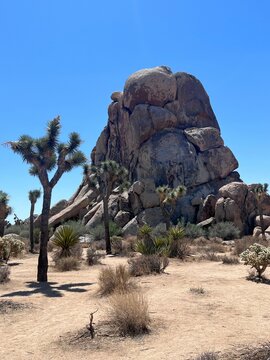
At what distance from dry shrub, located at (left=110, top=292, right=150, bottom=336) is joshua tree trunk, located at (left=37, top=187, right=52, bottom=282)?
762 centimetres

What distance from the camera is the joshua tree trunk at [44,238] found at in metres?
14.9

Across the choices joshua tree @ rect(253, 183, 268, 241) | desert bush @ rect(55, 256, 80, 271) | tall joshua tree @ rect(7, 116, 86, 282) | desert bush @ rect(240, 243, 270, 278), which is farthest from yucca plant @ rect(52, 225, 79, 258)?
joshua tree @ rect(253, 183, 268, 241)

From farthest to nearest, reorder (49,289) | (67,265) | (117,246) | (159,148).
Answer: (159,148)
(117,246)
(67,265)
(49,289)

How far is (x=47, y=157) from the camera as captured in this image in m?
15.9

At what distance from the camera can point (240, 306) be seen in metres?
9.53

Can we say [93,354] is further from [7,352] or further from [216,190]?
[216,190]

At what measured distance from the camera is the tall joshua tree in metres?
15.2

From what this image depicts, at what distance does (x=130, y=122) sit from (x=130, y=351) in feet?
157

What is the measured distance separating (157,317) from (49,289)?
555 cm

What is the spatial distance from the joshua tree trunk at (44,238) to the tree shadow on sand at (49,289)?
63 centimetres

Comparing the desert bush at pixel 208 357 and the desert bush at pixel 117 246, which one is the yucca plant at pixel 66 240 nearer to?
the desert bush at pixel 117 246

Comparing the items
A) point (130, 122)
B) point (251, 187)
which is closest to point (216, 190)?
point (251, 187)

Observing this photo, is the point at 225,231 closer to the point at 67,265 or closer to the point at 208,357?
the point at 67,265

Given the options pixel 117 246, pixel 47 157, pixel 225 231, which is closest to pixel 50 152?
pixel 47 157
